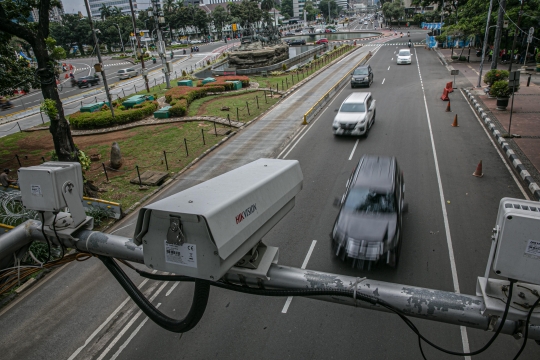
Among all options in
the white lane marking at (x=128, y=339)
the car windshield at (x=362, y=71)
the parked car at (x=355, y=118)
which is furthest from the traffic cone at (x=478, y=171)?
the car windshield at (x=362, y=71)

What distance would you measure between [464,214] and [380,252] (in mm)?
4233

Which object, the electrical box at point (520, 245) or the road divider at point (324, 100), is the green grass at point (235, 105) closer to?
the road divider at point (324, 100)

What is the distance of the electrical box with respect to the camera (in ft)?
6.58

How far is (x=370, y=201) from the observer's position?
879cm

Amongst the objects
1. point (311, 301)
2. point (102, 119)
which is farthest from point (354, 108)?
point (102, 119)

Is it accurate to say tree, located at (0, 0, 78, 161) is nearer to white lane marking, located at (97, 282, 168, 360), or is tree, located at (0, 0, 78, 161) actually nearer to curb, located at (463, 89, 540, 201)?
white lane marking, located at (97, 282, 168, 360)

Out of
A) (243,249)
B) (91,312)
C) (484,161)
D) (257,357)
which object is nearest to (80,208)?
(243,249)

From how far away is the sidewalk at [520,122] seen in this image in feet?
43.5

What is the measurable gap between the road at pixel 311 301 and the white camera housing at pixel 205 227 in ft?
15.2

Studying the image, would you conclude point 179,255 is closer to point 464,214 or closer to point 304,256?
point 304,256

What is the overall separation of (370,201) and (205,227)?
7.26 metres

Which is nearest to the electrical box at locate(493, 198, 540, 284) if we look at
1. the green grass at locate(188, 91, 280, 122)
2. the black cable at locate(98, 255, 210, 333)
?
the black cable at locate(98, 255, 210, 333)

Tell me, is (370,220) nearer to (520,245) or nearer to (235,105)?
(520,245)

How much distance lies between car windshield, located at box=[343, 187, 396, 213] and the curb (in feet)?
19.2
